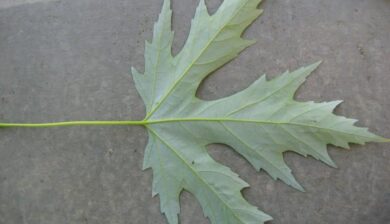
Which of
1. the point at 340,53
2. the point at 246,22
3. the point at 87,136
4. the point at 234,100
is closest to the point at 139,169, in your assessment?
the point at 87,136

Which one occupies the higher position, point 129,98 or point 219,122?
point 129,98

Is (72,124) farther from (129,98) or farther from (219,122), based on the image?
(219,122)

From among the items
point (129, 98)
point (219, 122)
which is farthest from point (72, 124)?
point (219, 122)

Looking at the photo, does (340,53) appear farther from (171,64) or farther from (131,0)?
(131,0)

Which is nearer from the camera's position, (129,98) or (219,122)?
(219,122)
